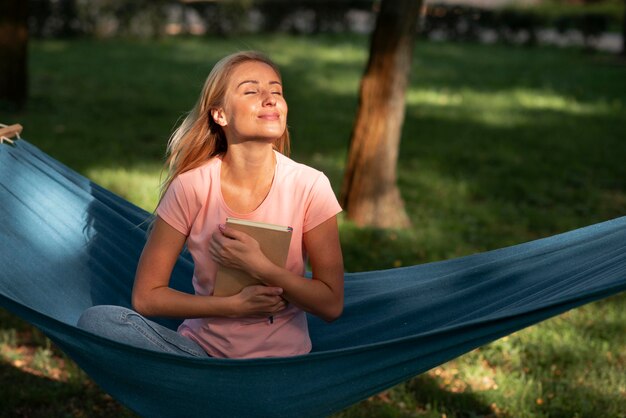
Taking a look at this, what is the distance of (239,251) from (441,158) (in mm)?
4935

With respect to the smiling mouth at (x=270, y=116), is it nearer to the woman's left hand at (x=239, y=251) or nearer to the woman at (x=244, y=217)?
the woman at (x=244, y=217)

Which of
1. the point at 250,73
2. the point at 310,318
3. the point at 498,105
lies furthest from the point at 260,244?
the point at 498,105

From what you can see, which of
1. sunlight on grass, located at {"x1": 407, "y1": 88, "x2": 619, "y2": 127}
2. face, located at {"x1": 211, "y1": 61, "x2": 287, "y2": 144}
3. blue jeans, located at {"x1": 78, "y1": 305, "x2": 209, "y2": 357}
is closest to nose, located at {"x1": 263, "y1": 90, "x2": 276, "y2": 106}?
face, located at {"x1": 211, "y1": 61, "x2": 287, "y2": 144}

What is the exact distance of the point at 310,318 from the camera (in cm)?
281

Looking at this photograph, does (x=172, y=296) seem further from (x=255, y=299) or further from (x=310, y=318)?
(x=310, y=318)

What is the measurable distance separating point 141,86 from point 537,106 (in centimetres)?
408

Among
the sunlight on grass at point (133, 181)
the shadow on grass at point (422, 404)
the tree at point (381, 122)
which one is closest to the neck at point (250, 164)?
the shadow on grass at point (422, 404)

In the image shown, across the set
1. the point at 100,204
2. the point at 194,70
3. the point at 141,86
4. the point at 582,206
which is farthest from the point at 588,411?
the point at 194,70

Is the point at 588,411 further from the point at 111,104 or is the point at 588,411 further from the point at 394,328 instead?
the point at 111,104

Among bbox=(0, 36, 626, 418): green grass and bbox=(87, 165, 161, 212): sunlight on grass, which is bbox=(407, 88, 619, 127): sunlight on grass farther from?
bbox=(87, 165, 161, 212): sunlight on grass

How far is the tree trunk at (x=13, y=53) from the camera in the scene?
26.9 feet

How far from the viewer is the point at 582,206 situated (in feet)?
19.3

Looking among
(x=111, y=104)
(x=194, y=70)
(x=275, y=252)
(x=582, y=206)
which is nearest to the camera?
(x=275, y=252)

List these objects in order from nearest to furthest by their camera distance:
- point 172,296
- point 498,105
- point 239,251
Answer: point 239,251 → point 172,296 → point 498,105
